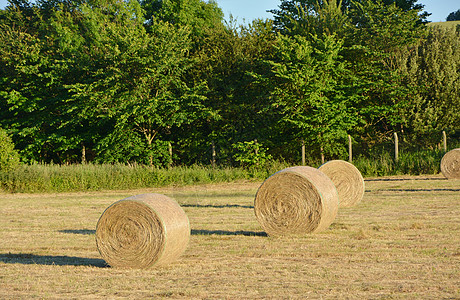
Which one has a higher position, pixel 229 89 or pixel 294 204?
pixel 229 89

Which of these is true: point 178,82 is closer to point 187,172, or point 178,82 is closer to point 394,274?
point 187,172

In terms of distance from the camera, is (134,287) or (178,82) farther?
(178,82)

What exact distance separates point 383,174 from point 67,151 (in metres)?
19.6

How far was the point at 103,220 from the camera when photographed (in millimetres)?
9289

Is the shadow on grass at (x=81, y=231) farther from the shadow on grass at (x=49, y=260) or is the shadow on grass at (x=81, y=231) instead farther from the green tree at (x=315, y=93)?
the green tree at (x=315, y=93)

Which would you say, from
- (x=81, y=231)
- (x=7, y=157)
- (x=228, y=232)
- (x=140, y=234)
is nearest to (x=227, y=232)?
(x=228, y=232)

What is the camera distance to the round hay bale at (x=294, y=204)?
11.5 metres

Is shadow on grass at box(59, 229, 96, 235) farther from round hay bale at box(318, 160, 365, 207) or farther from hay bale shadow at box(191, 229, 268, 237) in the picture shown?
round hay bale at box(318, 160, 365, 207)

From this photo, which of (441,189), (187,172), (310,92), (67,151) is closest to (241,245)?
(441,189)

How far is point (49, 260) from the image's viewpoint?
971 cm

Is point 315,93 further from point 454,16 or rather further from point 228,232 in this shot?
point 454,16

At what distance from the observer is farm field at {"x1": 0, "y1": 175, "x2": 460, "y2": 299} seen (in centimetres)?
714

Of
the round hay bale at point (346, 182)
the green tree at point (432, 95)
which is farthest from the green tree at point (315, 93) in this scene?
the round hay bale at point (346, 182)

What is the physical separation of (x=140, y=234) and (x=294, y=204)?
388 centimetres
